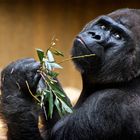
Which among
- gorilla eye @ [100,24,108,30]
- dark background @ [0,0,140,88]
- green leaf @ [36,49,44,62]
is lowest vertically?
dark background @ [0,0,140,88]

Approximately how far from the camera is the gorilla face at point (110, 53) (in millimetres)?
4293

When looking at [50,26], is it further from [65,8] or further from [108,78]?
[108,78]

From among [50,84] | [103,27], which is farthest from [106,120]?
[103,27]

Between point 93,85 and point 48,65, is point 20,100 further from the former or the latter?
point 93,85

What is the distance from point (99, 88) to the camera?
441 centimetres

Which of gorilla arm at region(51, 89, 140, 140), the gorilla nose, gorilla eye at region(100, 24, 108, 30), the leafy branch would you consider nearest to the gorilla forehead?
gorilla eye at region(100, 24, 108, 30)

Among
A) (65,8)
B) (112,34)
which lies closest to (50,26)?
(65,8)

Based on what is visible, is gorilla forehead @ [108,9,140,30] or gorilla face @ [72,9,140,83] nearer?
gorilla face @ [72,9,140,83]

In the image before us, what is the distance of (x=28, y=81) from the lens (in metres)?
4.20

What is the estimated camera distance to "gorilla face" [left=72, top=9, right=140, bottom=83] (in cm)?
429

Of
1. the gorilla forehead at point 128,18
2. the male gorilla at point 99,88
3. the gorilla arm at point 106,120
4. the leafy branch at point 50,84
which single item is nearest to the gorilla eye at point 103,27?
the male gorilla at point 99,88

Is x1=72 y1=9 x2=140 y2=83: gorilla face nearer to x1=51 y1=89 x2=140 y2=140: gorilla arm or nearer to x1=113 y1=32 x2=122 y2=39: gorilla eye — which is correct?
x1=113 y1=32 x2=122 y2=39: gorilla eye

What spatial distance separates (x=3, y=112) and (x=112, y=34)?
100 cm

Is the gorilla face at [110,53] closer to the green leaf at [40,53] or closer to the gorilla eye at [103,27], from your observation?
the gorilla eye at [103,27]
